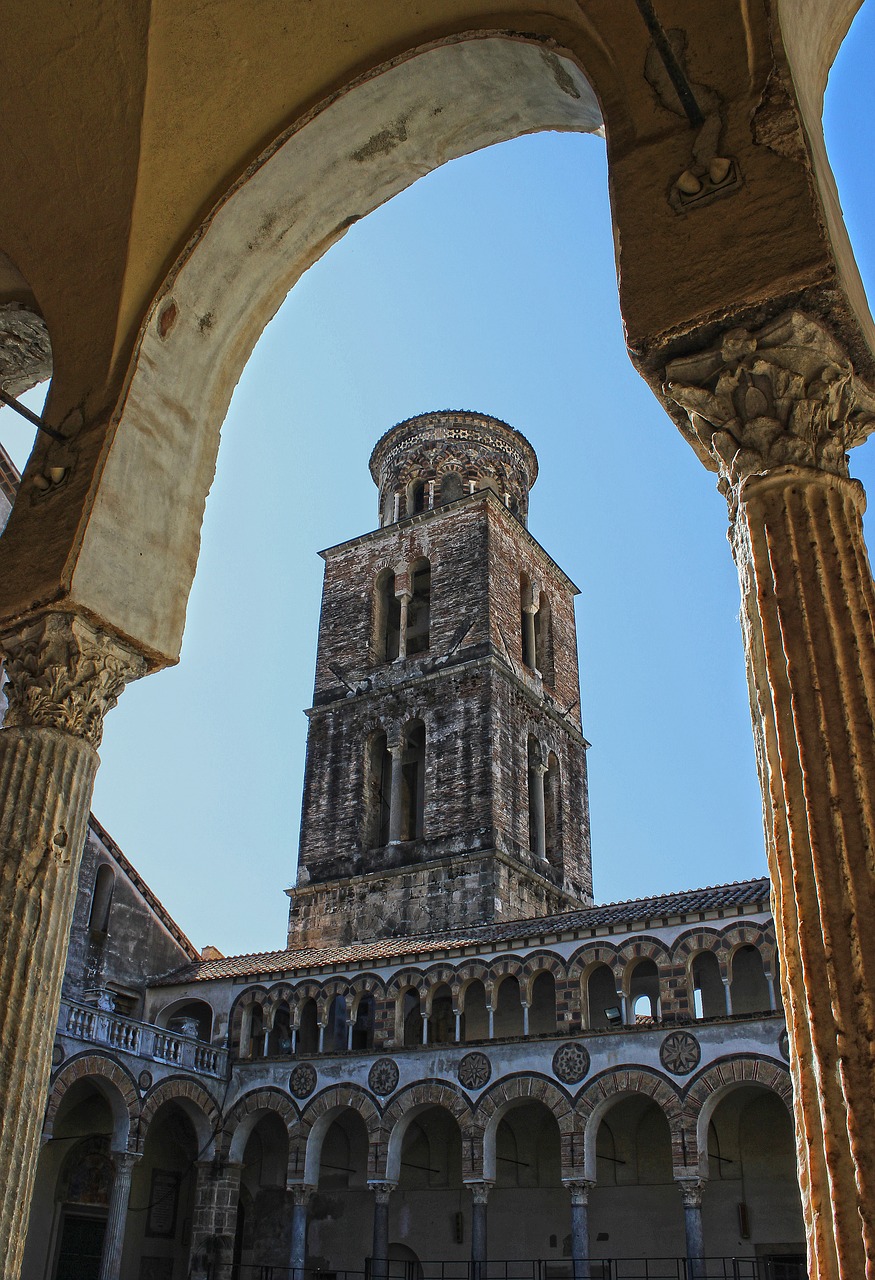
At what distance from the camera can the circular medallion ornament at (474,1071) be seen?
15.4m

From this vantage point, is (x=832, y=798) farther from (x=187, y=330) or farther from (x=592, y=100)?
(x=187, y=330)

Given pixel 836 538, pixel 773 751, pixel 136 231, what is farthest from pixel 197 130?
pixel 773 751

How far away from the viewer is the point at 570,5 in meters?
3.53

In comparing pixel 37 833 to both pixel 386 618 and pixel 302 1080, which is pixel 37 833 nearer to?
pixel 302 1080

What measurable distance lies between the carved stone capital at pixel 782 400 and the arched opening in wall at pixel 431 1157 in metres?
16.1

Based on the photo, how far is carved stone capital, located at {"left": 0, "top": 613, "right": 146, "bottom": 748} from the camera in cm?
372

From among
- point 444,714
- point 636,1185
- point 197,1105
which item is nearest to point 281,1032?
point 197,1105

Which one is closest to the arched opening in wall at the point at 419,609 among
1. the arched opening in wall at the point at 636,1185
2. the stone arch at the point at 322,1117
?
the stone arch at the point at 322,1117

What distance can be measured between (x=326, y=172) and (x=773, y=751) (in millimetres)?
3155

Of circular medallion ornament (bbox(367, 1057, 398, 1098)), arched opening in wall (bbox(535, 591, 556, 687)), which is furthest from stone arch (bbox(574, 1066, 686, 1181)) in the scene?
arched opening in wall (bbox(535, 591, 556, 687))

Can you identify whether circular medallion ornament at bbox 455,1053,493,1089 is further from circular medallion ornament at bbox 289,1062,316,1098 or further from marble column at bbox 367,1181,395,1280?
circular medallion ornament at bbox 289,1062,316,1098

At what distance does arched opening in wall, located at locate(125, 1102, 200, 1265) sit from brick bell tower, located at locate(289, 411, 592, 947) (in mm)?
4700

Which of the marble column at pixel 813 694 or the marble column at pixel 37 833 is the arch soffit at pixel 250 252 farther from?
the marble column at pixel 813 694

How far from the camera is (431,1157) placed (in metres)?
17.5
